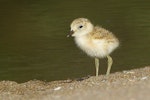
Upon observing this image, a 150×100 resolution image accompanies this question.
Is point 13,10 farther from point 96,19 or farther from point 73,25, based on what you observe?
point 73,25

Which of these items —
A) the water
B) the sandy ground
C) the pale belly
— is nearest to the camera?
the sandy ground

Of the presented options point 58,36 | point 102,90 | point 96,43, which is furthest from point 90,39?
point 58,36

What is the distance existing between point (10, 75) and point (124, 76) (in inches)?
121

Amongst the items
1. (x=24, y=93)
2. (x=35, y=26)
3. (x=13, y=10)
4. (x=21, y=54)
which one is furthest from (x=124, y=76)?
(x=13, y=10)

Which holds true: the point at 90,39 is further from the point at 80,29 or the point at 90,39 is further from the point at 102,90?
the point at 102,90

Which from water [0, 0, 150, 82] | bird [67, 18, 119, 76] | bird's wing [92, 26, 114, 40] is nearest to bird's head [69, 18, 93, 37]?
bird [67, 18, 119, 76]

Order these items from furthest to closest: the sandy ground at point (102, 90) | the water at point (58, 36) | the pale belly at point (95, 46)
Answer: the water at point (58, 36) → the pale belly at point (95, 46) → the sandy ground at point (102, 90)

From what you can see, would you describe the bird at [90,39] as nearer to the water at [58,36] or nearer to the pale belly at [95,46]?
the pale belly at [95,46]

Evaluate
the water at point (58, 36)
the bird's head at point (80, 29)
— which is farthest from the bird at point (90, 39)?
the water at point (58, 36)

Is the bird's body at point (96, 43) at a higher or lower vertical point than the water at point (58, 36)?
higher

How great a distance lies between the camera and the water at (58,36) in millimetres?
11243

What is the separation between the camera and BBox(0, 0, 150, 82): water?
11.2m

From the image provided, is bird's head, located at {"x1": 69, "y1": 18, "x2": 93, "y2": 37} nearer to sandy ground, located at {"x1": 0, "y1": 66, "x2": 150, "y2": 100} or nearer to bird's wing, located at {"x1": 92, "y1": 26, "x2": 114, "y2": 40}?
bird's wing, located at {"x1": 92, "y1": 26, "x2": 114, "y2": 40}

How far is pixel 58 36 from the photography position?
1360 centimetres
